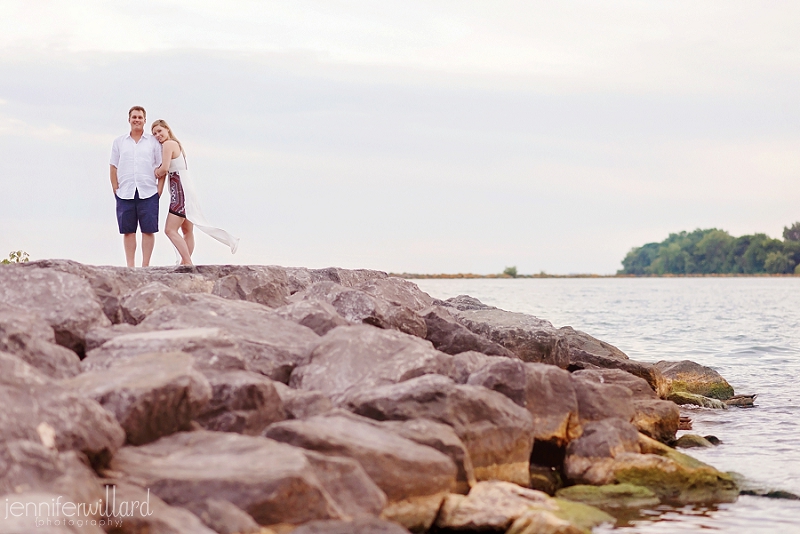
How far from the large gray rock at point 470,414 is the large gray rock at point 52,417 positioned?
195 cm

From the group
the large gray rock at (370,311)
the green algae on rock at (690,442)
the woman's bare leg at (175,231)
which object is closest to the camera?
the large gray rock at (370,311)

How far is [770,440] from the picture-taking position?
9.99 m

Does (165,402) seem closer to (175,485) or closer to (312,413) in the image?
(175,485)

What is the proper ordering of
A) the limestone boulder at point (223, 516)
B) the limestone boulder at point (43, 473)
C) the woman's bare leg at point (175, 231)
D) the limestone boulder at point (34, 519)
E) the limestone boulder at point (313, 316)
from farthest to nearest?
the woman's bare leg at point (175, 231), the limestone boulder at point (313, 316), the limestone boulder at point (223, 516), the limestone boulder at point (43, 473), the limestone boulder at point (34, 519)

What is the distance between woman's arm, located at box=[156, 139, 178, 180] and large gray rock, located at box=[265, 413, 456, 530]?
6177 millimetres

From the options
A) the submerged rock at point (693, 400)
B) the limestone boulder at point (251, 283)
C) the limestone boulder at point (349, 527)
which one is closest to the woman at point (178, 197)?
the limestone boulder at point (251, 283)

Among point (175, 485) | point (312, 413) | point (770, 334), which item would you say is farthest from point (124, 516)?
point (770, 334)

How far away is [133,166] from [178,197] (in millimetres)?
739

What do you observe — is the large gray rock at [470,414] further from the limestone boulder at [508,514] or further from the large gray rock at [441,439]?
the limestone boulder at [508,514]

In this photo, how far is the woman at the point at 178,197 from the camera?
36.7 ft

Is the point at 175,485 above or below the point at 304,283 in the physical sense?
below

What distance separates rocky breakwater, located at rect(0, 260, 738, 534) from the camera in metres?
4.67

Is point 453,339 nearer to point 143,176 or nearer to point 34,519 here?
point 143,176

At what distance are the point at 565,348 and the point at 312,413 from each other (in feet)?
17.3
